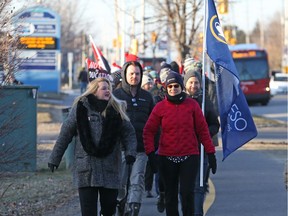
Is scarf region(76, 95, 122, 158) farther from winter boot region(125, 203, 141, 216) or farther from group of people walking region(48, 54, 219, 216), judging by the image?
winter boot region(125, 203, 141, 216)

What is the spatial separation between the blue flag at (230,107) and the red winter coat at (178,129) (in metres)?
1.14

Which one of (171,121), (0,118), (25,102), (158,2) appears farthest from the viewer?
(158,2)

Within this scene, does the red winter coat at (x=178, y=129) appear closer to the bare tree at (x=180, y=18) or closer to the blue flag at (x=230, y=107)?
the blue flag at (x=230, y=107)

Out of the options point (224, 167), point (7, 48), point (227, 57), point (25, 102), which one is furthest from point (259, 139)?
point (7, 48)

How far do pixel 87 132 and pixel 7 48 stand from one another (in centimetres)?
171

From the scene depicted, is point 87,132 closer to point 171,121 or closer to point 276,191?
point 171,121

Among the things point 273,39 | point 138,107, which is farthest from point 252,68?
point 273,39

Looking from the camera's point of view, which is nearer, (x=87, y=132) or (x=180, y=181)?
(x=87, y=132)

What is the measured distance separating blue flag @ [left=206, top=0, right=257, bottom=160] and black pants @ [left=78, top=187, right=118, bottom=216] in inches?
91.9

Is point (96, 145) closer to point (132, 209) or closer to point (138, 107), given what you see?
point (132, 209)

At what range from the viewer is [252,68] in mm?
46344

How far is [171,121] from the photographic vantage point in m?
9.23

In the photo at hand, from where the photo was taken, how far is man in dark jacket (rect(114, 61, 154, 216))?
10.1 metres

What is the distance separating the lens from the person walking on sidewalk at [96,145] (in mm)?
8180
